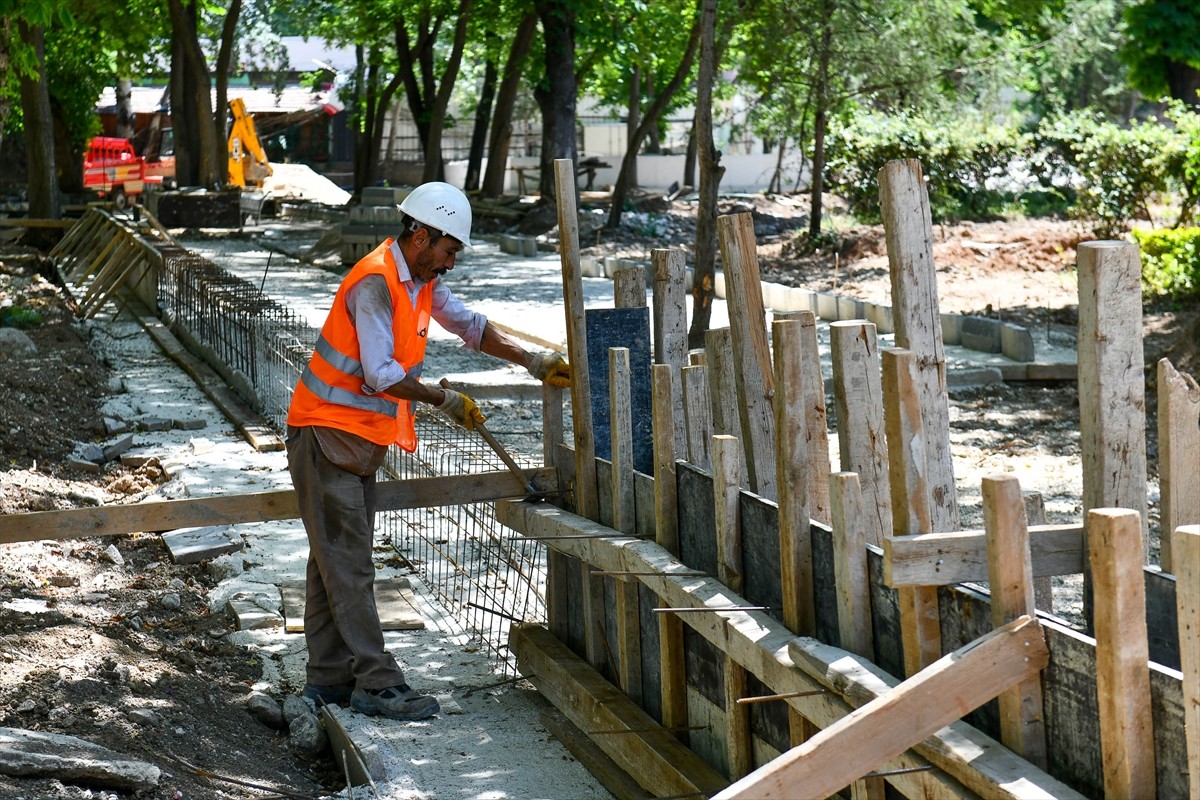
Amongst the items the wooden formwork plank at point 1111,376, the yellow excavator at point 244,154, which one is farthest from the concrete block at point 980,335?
the yellow excavator at point 244,154

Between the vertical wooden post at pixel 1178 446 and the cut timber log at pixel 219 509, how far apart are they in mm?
2866

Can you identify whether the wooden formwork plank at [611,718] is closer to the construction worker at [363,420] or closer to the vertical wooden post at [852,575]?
the construction worker at [363,420]

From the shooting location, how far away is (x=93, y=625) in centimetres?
600

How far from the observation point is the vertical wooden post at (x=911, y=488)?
3316 millimetres

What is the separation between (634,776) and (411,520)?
352cm

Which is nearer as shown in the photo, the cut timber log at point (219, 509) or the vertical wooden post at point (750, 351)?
the vertical wooden post at point (750, 351)

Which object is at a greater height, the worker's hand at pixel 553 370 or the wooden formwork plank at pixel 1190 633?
the worker's hand at pixel 553 370

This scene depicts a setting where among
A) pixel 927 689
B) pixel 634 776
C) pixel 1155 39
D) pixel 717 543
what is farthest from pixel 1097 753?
pixel 1155 39

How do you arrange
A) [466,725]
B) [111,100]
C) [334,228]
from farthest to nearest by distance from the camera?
[111,100] → [334,228] → [466,725]

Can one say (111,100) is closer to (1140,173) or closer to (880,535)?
(1140,173)

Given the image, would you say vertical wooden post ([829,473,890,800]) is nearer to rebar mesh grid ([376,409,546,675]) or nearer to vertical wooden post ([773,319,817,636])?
vertical wooden post ([773,319,817,636])

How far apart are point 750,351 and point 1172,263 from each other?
12.4 metres

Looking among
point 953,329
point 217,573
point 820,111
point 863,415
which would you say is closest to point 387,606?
point 217,573

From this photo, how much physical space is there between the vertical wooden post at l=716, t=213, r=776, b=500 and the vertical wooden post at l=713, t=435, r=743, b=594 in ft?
0.60
